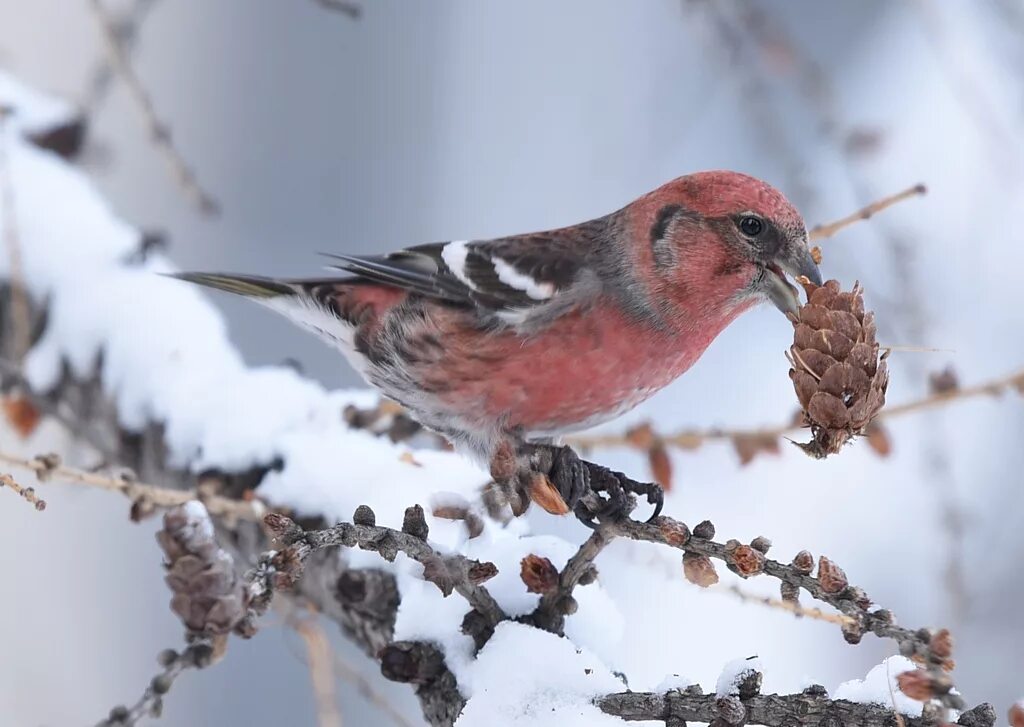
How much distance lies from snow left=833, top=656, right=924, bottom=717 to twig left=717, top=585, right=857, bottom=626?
0.18 ft

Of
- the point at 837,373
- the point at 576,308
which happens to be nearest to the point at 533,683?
the point at 837,373

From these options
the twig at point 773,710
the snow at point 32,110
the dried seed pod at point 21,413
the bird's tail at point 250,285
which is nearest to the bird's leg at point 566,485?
the twig at point 773,710

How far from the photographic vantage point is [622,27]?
4.41 metres

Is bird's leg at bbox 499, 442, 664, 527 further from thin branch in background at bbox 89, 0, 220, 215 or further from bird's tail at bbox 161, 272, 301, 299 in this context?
thin branch in background at bbox 89, 0, 220, 215

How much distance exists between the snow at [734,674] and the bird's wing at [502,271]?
0.87 m

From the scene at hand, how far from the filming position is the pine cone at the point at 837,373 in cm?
102

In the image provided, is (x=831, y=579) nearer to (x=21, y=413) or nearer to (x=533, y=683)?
(x=533, y=683)

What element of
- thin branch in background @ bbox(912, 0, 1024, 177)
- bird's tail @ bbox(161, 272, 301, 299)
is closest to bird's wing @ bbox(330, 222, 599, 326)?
bird's tail @ bbox(161, 272, 301, 299)

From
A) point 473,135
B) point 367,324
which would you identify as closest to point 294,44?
point 473,135

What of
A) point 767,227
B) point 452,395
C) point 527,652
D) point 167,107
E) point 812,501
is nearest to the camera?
point 527,652

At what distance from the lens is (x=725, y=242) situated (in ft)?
5.61

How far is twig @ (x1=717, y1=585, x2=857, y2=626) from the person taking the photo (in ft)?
3.05

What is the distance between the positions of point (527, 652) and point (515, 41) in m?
3.75

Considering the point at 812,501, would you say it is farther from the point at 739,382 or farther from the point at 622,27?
the point at 622,27
